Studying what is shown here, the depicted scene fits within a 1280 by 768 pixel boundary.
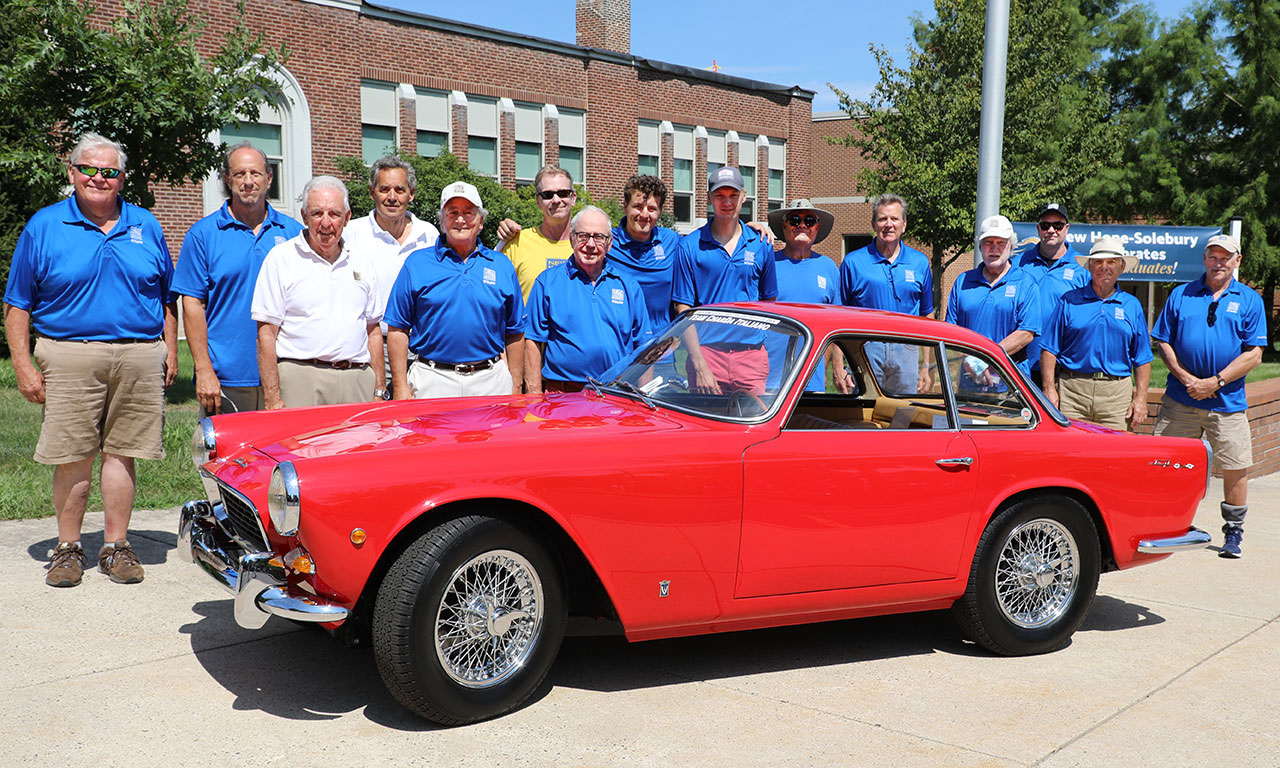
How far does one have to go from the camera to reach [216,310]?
19.7 feet

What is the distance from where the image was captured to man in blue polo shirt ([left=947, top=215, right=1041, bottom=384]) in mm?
7336

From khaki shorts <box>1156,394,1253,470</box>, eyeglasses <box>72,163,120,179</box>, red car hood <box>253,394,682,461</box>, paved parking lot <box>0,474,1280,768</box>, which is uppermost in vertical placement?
eyeglasses <box>72,163,120,179</box>

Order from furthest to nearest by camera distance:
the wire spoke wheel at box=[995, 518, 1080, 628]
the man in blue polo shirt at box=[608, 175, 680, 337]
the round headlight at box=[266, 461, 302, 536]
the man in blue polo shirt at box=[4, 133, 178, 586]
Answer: the man in blue polo shirt at box=[608, 175, 680, 337] → the man in blue polo shirt at box=[4, 133, 178, 586] → the wire spoke wheel at box=[995, 518, 1080, 628] → the round headlight at box=[266, 461, 302, 536]

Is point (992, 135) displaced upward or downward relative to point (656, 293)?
upward

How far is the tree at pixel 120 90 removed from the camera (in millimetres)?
12352

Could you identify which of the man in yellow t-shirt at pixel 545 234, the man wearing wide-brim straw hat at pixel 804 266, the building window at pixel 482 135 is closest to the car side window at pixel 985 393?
the man wearing wide-brim straw hat at pixel 804 266

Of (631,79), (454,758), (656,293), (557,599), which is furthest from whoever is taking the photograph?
(631,79)

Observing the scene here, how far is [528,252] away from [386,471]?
11.3ft

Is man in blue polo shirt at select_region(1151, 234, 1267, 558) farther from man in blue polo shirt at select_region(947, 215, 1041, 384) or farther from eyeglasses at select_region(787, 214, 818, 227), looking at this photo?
eyeglasses at select_region(787, 214, 818, 227)

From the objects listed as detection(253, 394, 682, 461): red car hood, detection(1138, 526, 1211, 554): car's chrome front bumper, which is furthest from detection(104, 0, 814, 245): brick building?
detection(1138, 526, 1211, 554): car's chrome front bumper

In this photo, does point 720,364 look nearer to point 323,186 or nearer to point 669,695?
point 669,695

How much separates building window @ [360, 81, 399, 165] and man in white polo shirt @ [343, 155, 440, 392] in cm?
1791

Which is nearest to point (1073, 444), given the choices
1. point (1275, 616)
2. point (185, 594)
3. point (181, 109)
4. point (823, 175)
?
point (1275, 616)

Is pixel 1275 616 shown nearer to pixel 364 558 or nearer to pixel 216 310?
pixel 364 558
